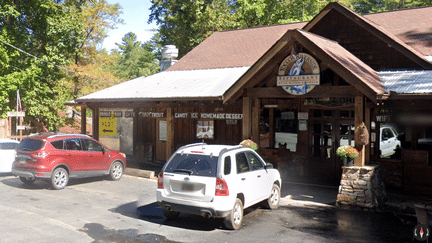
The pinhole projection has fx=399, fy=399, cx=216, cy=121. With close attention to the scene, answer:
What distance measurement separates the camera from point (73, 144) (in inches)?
553

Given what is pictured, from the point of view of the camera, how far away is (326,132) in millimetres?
15547

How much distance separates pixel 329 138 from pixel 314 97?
10.1 ft

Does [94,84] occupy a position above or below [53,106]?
above

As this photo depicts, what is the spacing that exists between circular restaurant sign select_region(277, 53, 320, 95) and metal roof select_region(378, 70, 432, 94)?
213 centimetres

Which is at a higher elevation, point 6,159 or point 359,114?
point 359,114

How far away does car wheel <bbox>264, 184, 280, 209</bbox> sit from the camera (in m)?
10.7

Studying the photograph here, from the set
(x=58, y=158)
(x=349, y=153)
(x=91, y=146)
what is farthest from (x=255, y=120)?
(x=58, y=158)

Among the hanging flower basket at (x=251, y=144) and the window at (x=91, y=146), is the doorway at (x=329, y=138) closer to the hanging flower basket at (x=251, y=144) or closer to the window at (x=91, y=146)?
the hanging flower basket at (x=251, y=144)

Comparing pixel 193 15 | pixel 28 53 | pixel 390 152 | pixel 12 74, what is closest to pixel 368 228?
pixel 390 152

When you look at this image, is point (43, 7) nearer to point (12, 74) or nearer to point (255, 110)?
point (12, 74)

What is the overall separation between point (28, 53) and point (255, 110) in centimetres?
1997

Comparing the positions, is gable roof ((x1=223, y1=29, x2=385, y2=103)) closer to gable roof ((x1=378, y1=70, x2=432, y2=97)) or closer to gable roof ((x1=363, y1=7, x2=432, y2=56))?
gable roof ((x1=378, y1=70, x2=432, y2=97))

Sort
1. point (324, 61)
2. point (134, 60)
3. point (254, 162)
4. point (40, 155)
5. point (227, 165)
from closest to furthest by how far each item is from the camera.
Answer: point (227, 165) → point (254, 162) → point (324, 61) → point (40, 155) → point (134, 60)

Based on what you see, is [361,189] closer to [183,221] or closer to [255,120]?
[255,120]
